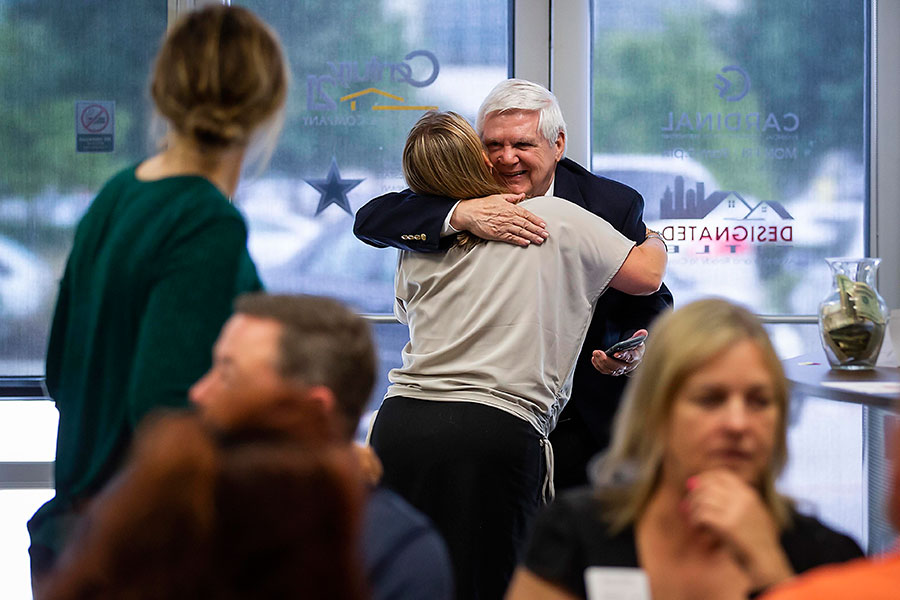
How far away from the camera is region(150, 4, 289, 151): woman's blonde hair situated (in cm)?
144

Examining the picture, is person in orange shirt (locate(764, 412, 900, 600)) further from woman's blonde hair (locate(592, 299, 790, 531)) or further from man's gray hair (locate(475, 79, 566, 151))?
man's gray hair (locate(475, 79, 566, 151))

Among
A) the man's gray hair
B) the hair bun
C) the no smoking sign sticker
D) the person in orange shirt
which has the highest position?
the no smoking sign sticker

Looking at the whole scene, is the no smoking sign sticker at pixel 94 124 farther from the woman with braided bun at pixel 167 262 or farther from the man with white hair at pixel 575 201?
the woman with braided bun at pixel 167 262

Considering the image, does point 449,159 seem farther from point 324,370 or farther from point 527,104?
point 324,370

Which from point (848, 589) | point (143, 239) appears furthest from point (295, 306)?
point (848, 589)

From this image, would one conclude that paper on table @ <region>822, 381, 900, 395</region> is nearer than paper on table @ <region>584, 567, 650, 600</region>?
No

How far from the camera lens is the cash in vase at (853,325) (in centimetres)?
251

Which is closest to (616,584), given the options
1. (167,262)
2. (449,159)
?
(167,262)

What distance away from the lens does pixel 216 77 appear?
1.44m

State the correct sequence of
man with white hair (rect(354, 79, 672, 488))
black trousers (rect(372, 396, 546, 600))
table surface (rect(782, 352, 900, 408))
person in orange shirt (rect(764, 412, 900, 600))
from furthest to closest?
man with white hair (rect(354, 79, 672, 488))
black trousers (rect(372, 396, 546, 600))
table surface (rect(782, 352, 900, 408))
person in orange shirt (rect(764, 412, 900, 600))

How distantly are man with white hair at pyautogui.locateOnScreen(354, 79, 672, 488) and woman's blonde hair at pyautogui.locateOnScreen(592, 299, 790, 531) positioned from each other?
106 centimetres

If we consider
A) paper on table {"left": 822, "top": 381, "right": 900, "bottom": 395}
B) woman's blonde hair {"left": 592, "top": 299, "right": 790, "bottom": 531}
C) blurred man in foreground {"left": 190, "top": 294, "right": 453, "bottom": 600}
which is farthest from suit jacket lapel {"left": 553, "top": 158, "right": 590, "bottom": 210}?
blurred man in foreground {"left": 190, "top": 294, "right": 453, "bottom": 600}

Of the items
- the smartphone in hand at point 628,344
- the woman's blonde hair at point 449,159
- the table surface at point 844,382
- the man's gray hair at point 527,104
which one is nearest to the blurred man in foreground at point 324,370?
the woman's blonde hair at point 449,159

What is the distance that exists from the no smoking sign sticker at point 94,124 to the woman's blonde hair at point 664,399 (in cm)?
311
